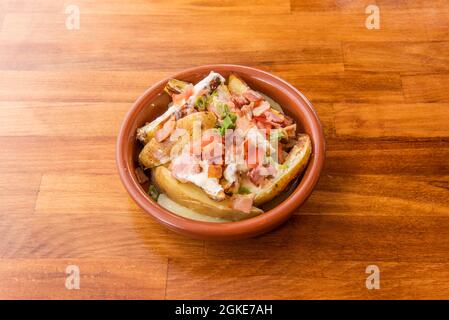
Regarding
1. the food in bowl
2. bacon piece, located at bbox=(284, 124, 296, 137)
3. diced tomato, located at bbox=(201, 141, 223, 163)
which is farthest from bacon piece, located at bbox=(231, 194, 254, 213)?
bacon piece, located at bbox=(284, 124, 296, 137)

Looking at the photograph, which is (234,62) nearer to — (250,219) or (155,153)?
(155,153)

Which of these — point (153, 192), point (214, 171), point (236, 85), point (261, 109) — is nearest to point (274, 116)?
point (261, 109)

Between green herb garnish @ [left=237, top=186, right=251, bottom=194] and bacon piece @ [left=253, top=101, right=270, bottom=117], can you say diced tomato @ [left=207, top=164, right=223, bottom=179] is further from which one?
bacon piece @ [left=253, top=101, right=270, bottom=117]

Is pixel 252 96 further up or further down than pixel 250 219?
further up

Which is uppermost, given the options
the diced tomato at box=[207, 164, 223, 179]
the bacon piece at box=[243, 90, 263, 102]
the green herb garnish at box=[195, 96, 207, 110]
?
the bacon piece at box=[243, 90, 263, 102]

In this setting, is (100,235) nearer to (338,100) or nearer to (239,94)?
(239,94)

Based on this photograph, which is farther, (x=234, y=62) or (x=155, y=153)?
(x=234, y=62)
